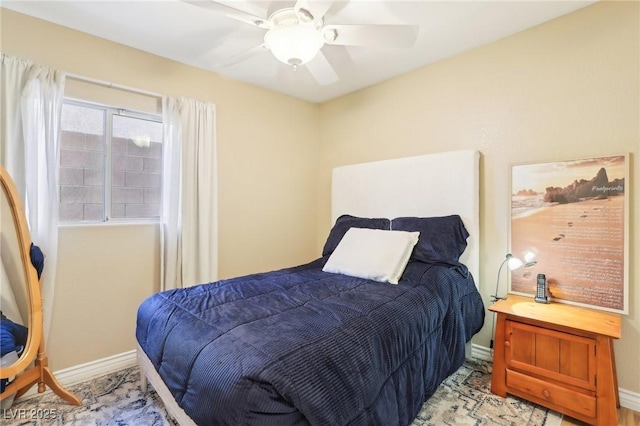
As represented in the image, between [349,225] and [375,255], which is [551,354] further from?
[349,225]

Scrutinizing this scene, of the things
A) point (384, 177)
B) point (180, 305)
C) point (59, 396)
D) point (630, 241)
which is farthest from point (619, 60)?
point (59, 396)

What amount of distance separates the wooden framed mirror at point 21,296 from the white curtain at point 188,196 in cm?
82

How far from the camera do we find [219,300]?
5.62 ft

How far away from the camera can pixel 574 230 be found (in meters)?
2.02

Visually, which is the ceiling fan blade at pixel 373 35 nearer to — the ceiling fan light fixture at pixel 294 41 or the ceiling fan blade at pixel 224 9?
the ceiling fan light fixture at pixel 294 41

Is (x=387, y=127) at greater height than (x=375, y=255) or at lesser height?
greater

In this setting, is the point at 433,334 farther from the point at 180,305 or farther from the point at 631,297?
the point at 180,305

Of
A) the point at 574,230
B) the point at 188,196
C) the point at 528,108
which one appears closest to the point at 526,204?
the point at 574,230

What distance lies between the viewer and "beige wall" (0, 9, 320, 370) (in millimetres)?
2174

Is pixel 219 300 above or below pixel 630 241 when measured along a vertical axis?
below

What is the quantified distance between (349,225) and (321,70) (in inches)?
56.3

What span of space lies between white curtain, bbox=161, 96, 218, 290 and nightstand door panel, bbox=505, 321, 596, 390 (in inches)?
93.7

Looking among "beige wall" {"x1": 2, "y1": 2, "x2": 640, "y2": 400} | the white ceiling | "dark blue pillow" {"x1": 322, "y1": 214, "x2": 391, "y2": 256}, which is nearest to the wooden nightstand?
"beige wall" {"x1": 2, "y1": 2, "x2": 640, "y2": 400}

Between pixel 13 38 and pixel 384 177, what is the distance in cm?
290
